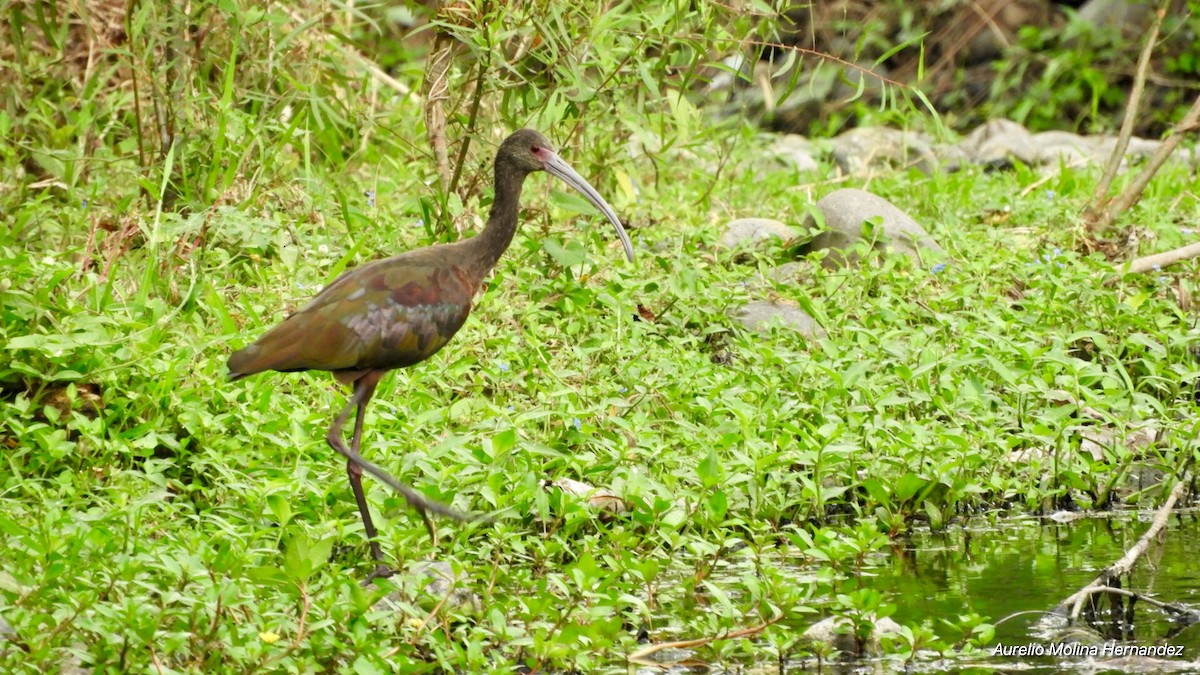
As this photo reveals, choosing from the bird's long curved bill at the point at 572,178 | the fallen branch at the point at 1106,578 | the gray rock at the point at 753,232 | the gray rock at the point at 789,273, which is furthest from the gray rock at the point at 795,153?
the fallen branch at the point at 1106,578

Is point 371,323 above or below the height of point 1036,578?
above

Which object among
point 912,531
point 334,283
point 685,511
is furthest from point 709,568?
point 334,283

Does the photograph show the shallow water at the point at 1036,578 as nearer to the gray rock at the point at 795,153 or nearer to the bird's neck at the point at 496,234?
the bird's neck at the point at 496,234

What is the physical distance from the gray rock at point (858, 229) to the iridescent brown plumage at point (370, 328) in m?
3.06

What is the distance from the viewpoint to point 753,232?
838 centimetres

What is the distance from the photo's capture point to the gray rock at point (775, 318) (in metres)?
7.19

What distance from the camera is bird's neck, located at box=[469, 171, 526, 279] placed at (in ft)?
18.4

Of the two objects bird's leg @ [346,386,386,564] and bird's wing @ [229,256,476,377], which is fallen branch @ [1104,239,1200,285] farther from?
bird's leg @ [346,386,386,564]

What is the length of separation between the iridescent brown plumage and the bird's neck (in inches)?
0.4

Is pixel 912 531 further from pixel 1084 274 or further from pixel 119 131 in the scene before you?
pixel 119 131

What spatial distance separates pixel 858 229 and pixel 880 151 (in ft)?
10.3

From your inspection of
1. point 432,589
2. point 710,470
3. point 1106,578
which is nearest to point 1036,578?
point 1106,578

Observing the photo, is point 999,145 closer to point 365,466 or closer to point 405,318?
point 405,318

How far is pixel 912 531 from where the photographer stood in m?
5.73
